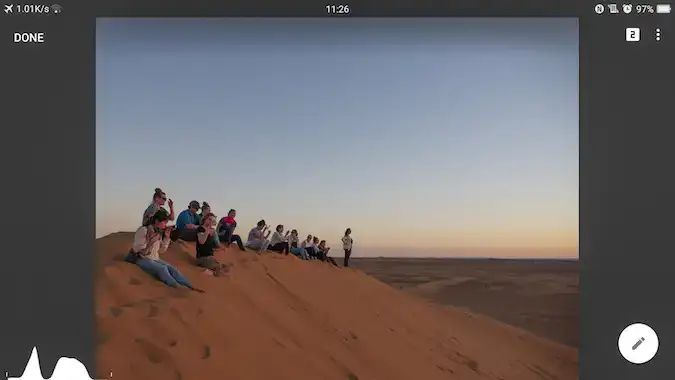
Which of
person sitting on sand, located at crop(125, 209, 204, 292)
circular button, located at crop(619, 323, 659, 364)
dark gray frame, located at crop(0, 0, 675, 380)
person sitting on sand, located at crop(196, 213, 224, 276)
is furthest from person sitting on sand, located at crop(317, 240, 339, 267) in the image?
circular button, located at crop(619, 323, 659, 364)

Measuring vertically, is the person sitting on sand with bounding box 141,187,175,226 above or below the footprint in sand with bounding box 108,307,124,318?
above

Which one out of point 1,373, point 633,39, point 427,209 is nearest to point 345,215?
point 427,209

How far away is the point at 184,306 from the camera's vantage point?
85.7 inches

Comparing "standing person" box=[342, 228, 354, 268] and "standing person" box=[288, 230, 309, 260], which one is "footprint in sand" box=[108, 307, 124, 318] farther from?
"standing person" box=[342, 228, 354, 268]

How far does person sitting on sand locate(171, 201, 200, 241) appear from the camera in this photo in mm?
2098

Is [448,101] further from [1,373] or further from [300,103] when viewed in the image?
[1,373]

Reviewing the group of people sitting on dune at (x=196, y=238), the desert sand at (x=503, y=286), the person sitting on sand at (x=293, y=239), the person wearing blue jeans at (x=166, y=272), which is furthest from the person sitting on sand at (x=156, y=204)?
the desert sand at (x=503, y=286)

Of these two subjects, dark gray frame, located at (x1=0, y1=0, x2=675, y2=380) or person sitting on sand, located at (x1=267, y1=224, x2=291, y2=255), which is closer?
dark gray frame, located at (x1=0, y1=0, x2=675, y2=380)

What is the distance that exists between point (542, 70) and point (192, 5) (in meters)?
1.39

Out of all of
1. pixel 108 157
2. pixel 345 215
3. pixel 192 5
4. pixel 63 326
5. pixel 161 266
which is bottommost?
pixel 63 326

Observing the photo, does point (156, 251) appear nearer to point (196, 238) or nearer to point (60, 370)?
point (196, 238)

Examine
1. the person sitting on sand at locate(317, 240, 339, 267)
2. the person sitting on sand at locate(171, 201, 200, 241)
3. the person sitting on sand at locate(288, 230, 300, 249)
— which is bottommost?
the person sitting on sand at locate(317, 240, 339, 267)

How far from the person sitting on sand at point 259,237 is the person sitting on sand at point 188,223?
0.22m

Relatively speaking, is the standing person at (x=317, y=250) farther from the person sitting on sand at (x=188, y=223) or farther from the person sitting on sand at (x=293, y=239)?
the person sitting on sand at (x=188, y=223)
